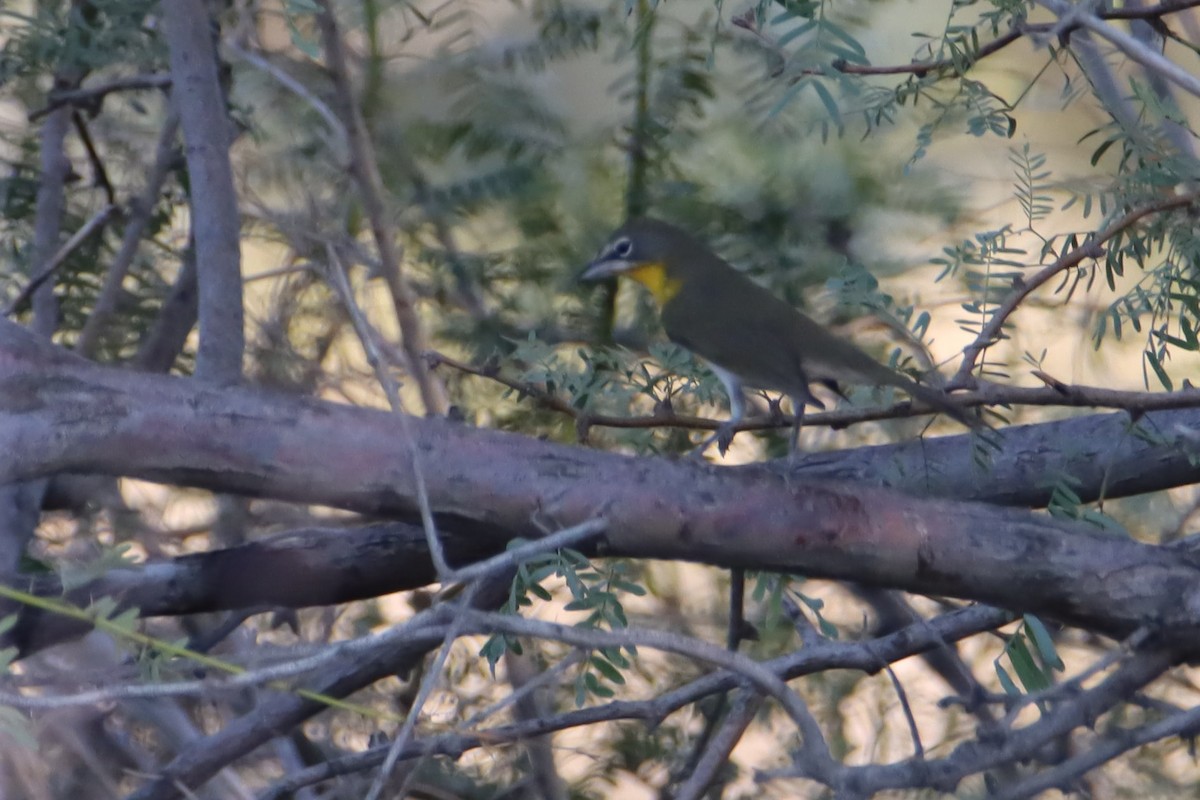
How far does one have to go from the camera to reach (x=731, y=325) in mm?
2977

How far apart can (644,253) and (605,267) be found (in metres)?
0.10

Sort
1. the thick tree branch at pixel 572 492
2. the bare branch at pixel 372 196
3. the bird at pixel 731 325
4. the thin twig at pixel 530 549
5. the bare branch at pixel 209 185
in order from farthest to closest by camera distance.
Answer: the bare branch at pixel 372 196 → the bird at pixel 731 325 → the bare branch at pixel 209 185 → the thick tree branch at pixel 572 492 → the thin twig at pixel 530 549

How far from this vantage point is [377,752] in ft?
6.48

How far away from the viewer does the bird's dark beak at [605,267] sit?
3.23m

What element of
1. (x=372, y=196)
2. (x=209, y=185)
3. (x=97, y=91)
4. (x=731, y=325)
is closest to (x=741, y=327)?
(x=731, y=325)

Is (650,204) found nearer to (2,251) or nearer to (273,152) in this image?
(273,152)

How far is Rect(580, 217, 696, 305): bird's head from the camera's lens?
3.22m

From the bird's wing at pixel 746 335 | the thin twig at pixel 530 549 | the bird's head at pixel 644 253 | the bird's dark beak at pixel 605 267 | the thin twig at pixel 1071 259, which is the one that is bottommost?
the thin twig at pixel 530 549

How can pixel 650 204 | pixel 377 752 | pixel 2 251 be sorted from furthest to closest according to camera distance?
1. pixel 650 204
2. pixel 2 251
3. pixel 377 752

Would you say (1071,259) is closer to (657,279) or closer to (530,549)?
(530,549)

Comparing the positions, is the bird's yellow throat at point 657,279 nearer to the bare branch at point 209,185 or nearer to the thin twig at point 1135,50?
the bare branch at point 209,185

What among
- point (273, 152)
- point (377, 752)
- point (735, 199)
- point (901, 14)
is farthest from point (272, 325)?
point (901, 14)

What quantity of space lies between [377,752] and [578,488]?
538 millimetres

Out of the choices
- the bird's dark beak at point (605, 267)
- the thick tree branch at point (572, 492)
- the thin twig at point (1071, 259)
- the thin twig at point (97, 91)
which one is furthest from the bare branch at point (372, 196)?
the thin twig at point (1071, 259)
